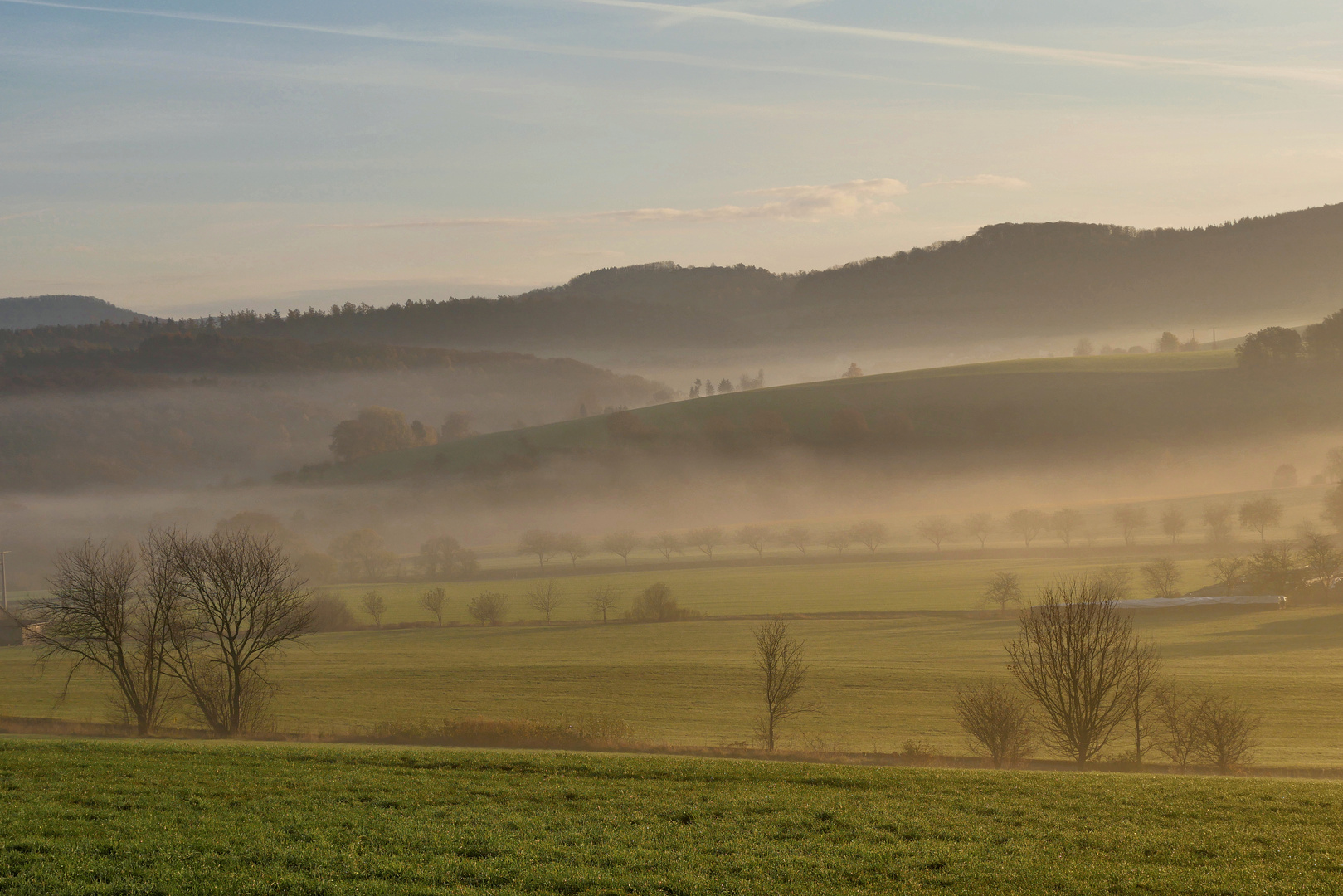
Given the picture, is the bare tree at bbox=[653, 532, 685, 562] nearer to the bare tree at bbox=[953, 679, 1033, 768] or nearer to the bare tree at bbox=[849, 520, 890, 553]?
the bare tree at bbox=[849, 520, 890, 553]

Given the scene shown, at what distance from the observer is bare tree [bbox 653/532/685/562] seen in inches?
5497

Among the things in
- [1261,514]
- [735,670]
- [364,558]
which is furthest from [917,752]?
[364,558]

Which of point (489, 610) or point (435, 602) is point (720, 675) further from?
point (435, 602)

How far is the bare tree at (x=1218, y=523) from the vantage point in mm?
112375

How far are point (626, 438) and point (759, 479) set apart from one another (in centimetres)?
2586

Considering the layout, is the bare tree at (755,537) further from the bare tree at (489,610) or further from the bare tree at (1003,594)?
the bare tree at (489,610)

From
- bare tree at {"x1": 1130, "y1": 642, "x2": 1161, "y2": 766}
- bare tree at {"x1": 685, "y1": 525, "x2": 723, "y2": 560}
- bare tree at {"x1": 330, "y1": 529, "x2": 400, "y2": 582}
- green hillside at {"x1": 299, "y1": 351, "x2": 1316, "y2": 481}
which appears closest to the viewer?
bare tree at {"x1": 1130, "y1": 642, "x2": 1161, "y2": 766}

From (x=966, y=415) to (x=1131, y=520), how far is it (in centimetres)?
3460

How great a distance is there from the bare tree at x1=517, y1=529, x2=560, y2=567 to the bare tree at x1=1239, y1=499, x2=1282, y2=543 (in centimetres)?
8964

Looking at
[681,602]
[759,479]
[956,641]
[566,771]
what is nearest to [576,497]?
[759,479]

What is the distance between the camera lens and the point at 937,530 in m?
130

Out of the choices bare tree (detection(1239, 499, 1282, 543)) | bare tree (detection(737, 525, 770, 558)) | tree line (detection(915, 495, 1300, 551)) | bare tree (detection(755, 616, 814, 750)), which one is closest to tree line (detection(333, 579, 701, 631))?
bare tree (detection(755, 616, 814, 750))

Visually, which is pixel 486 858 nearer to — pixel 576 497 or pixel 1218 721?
pixel 1218 721

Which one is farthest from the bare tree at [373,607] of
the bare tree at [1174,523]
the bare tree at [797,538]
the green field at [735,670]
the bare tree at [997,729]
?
the bare tree at [1174,523]
